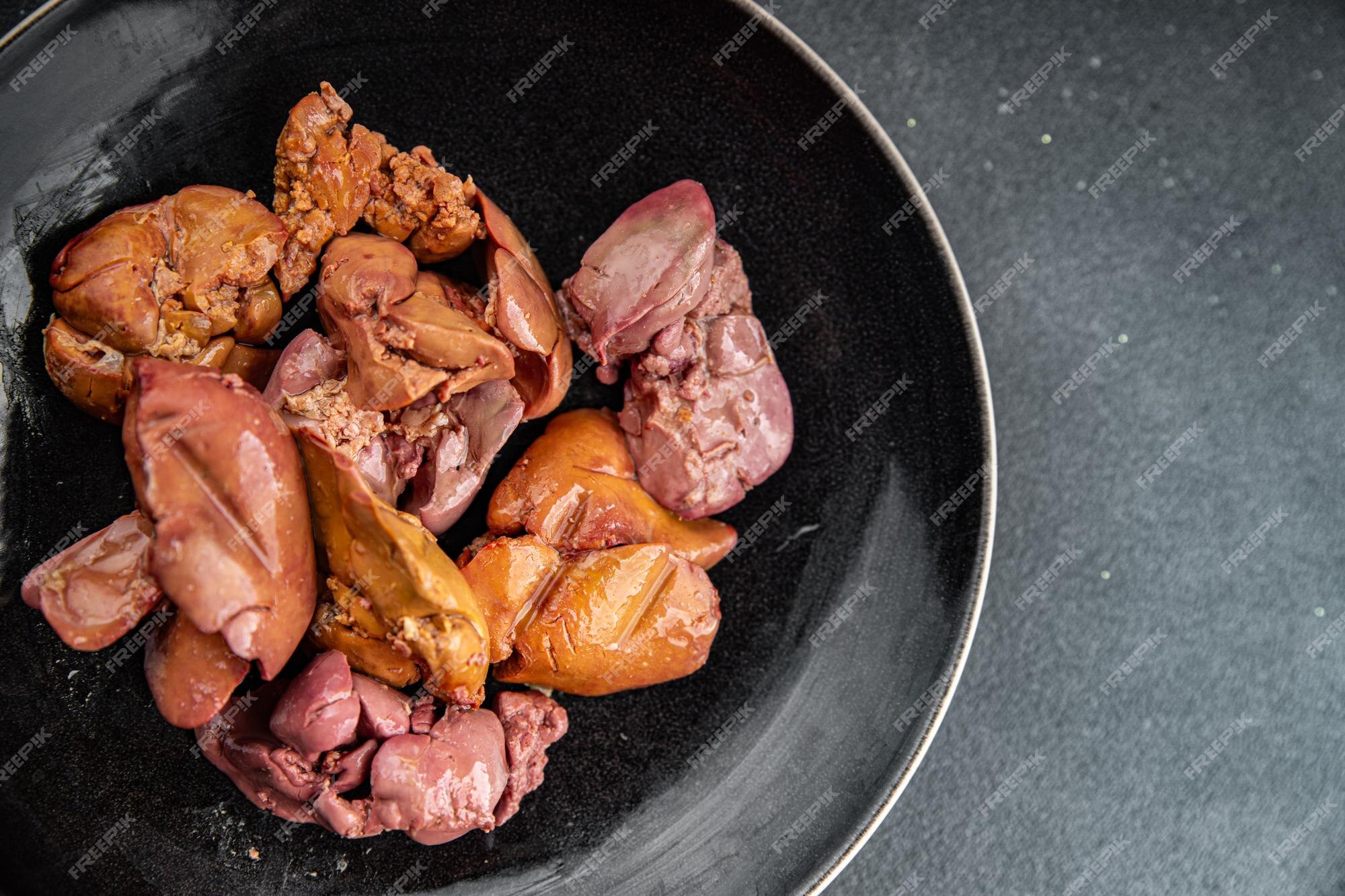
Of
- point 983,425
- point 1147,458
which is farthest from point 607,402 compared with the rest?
point 1147,458

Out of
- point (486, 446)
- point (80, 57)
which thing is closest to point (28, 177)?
point (80, 57)

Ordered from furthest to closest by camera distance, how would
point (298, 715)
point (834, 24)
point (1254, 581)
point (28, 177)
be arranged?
point (1254, 581) < point (834, 24) < point (28, 177) < point (298, 715)

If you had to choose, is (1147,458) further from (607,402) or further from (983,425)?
(607,402)

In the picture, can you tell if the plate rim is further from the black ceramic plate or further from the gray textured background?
the gray textured background

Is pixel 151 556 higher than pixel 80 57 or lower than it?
lower

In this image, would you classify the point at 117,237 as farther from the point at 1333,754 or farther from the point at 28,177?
the point at 1333,754
